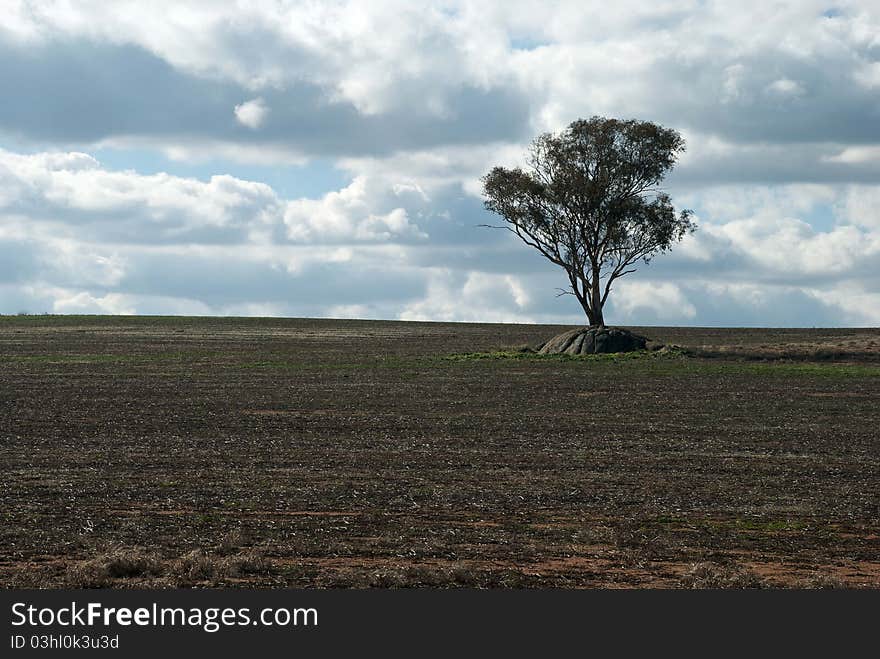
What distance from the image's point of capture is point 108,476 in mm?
19984

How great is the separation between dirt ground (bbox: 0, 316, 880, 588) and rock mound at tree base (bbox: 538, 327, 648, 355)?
1435 cm

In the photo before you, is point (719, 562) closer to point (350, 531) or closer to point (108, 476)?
point (350, 531)

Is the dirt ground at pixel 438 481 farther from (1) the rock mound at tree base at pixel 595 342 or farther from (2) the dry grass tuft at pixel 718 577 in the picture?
(1) the rock mound at tree base at pixel 595 342

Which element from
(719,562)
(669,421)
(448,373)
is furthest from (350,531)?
(448,373)

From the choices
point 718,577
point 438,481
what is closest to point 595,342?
point 438,481

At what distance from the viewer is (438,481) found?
19.7 metres

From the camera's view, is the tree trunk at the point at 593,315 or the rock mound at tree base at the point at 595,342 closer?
the rock mound at tree base at the point at 595,342

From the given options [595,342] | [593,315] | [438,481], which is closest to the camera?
[438,481]

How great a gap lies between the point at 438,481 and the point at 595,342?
41.9 metres

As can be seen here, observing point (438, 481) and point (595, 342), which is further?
point (595, 342)

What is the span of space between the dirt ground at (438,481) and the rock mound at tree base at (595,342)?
14.3 m

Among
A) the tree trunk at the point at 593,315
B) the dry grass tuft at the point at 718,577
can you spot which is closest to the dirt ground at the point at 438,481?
the dry grass tuft at the point at 718,577

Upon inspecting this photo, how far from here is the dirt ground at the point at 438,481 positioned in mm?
13164

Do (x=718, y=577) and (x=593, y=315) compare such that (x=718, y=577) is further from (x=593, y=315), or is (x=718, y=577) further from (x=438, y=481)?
(x=593, y=315)
